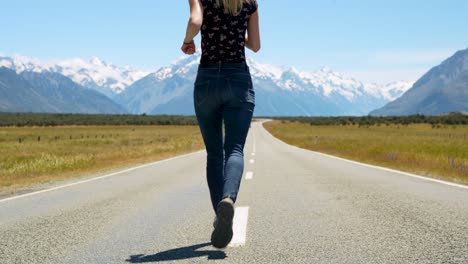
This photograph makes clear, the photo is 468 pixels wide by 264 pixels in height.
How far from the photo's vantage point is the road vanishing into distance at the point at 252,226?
3.99 m

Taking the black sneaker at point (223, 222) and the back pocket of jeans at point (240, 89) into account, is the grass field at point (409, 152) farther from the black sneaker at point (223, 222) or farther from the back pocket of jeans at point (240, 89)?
the black sneaker at point (223, 222)

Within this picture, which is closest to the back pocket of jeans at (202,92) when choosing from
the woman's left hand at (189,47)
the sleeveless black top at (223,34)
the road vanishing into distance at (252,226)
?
the sleeveless black top at (223,34)

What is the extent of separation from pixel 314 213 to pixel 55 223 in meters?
3.12

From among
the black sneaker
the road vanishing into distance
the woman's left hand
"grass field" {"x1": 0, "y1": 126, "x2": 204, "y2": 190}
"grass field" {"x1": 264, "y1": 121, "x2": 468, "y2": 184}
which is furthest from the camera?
"grass field" {"x1": 0, "y1": 126, "x2": 204, "y2": 190}

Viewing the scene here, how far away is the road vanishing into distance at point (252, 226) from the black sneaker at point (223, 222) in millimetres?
222

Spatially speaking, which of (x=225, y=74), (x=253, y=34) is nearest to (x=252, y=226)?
(x=225, y=74)

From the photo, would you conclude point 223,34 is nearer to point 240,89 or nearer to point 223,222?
point 240,89

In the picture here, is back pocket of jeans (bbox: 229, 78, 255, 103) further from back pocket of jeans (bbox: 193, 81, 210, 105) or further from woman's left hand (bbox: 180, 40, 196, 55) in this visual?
woman's left hand (bbox: 180, 40, 196, 55)

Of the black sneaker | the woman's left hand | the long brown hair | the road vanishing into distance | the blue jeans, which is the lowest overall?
the road vanishing into distance

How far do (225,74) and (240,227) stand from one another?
1789mm

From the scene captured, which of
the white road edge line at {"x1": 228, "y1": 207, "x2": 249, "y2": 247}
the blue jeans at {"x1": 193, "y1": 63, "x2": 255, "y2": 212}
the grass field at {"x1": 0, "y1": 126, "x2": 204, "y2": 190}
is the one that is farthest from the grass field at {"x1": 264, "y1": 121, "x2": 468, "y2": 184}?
the grass field at {"x1": 0, "y1": 126, "x2": 204, "y2": 190}

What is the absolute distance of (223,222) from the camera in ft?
12.1

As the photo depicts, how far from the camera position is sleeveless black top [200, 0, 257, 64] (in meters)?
4.18

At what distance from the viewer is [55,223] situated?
5621 millimetres
